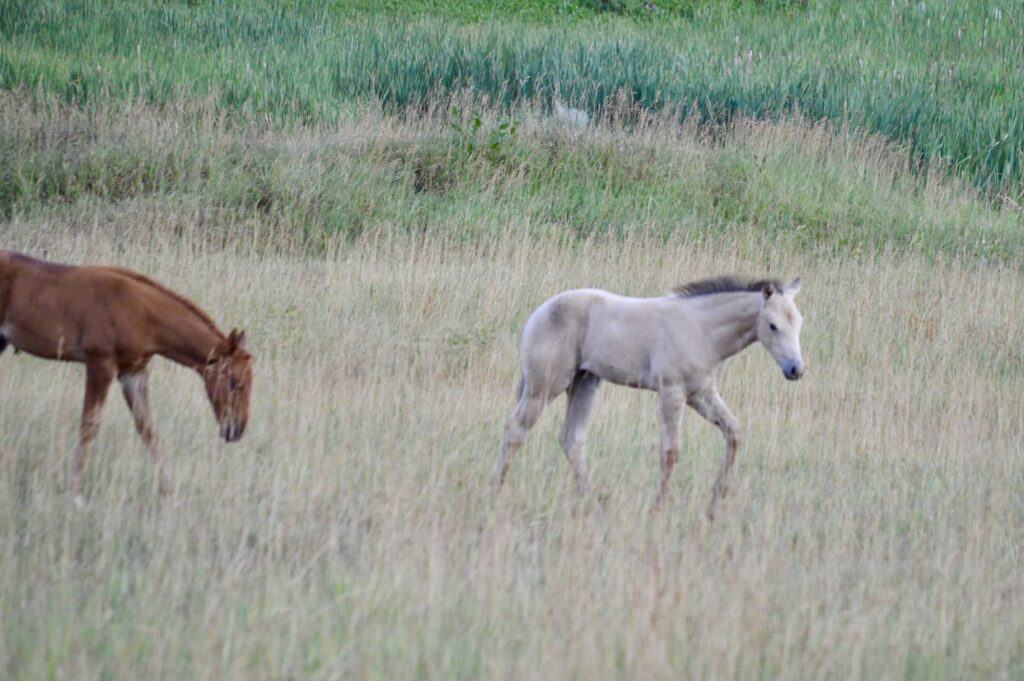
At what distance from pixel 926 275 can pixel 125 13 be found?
45.8 feet

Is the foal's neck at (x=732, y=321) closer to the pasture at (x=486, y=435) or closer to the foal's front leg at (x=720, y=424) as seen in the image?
the foal's front leg at (x=720, y=424)

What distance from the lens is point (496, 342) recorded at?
963 centimetres

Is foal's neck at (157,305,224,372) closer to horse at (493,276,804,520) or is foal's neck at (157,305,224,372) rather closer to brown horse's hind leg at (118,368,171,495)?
brown horse's hind leg at (118,368,171,495)

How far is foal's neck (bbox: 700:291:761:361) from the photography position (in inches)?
248

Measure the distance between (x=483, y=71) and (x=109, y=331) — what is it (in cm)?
1226

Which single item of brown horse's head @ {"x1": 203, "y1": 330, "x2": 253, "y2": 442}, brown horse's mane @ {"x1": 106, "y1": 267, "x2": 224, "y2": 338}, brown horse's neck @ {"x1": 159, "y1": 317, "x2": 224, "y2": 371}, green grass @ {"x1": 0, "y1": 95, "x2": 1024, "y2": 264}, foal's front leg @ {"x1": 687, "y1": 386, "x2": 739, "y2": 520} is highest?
brown horse's mane @ {"x1": 106, "y1": 267, "x2": 224, "y2": 338}

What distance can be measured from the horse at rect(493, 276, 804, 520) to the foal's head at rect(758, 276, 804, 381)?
10 millimetres

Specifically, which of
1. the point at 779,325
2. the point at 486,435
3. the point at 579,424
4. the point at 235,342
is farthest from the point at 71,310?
the point at 779,325

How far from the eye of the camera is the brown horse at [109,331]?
233 inches

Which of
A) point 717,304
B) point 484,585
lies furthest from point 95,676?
point 717,304

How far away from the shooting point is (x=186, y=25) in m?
19.5

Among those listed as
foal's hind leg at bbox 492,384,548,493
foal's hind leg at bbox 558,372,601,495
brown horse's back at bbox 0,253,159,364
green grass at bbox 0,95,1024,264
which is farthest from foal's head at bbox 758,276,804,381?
green grass at bbox 0,95,1024,264

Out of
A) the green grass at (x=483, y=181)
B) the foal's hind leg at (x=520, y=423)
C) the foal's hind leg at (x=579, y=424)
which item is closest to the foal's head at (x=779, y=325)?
the foal's hind leg at (x=579, y=424)

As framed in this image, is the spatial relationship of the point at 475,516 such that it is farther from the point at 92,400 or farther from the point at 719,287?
the point at 92,400
